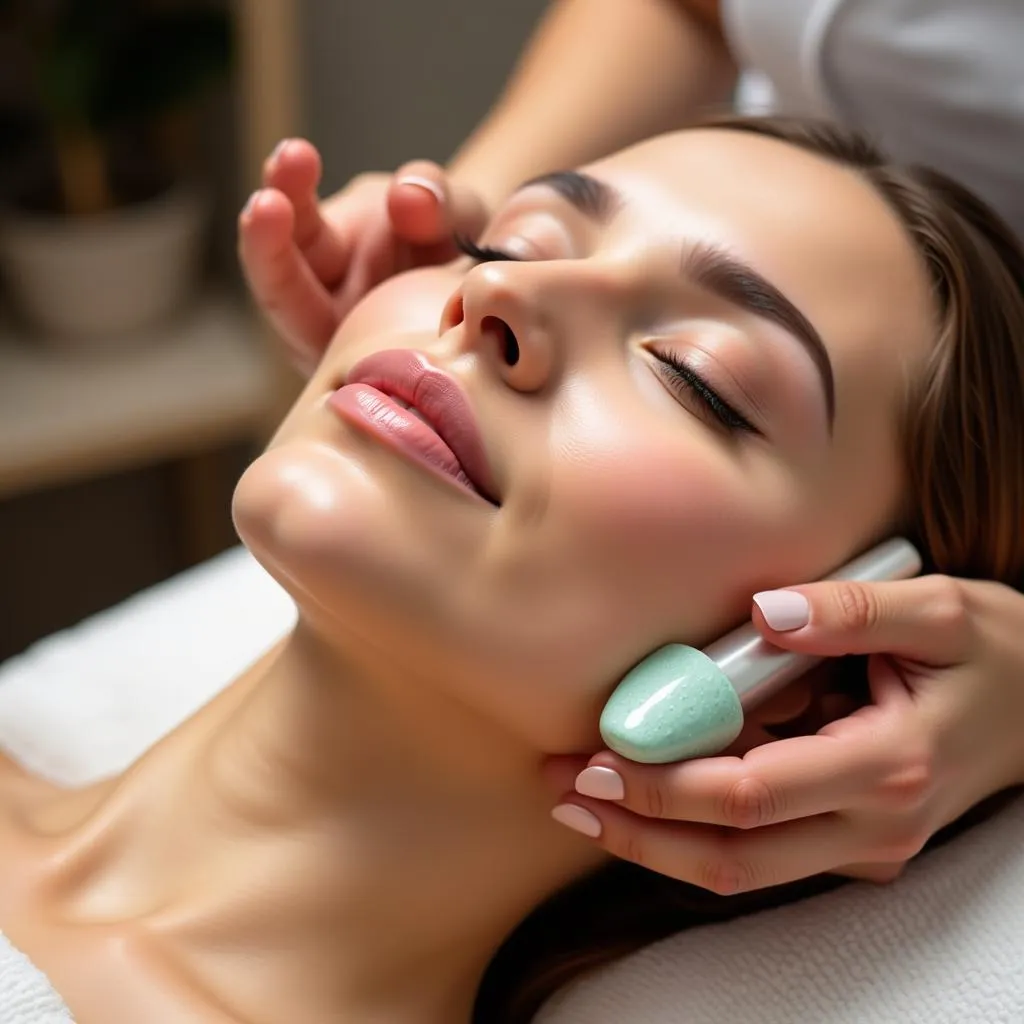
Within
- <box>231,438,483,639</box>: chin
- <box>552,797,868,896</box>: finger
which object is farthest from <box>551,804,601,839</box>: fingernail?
<box>231,438,483,639</box>: chin

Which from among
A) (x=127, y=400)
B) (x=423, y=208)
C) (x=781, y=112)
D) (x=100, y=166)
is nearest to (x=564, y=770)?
(x=423, y=208)

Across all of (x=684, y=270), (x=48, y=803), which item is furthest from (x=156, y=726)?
(x=684, y=270)

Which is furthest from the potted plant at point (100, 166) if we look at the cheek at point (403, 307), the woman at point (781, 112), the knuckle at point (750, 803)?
the knuckle at point (750, 803)

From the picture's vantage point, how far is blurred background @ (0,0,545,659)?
150cm

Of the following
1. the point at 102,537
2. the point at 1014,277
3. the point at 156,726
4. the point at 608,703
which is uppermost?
the point at 1014,277

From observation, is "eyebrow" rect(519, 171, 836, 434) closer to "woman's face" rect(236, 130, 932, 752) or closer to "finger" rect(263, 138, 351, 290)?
"woman's face" rect(236, 130, 932, 752)

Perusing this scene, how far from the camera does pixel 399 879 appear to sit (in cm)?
79

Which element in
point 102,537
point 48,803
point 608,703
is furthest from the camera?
point 102,537

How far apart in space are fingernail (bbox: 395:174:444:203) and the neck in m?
0.34

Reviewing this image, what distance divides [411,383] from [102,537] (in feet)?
4.68

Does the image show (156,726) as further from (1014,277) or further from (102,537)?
(102,537)

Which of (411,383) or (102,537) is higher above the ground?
(411,383)

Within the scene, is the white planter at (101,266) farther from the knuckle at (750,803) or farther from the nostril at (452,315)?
the knuckle at (750,803)

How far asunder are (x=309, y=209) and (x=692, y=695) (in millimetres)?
492
